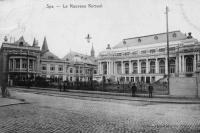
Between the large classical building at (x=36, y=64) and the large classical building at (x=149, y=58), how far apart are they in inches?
412

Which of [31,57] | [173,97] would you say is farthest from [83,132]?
[31,57]

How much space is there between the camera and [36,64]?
2277 inches

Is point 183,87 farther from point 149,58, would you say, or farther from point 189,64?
point 149,58

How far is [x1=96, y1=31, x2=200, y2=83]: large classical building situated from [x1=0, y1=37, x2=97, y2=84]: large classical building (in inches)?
412

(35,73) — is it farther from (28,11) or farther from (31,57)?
(28,11)

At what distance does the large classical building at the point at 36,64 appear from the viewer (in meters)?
51.9

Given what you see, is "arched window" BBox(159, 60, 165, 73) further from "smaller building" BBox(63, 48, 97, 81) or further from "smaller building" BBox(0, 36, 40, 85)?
"smaller building" BBox(0, 36, 40, 85)

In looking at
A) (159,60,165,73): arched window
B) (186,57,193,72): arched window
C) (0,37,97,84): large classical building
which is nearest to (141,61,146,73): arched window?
(159,60,165,73): arched window

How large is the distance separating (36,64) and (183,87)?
4701 cm

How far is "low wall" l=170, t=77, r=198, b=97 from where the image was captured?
19.3 meters

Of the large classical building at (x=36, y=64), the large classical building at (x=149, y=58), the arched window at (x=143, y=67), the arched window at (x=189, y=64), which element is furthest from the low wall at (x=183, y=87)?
the arched window at (x=143, y=67)

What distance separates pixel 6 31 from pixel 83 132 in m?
10.6

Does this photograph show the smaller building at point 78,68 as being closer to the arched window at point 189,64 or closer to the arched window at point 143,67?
the arched window at point 143,67

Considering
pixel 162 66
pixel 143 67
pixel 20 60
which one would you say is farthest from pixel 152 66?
pixel 20 60
